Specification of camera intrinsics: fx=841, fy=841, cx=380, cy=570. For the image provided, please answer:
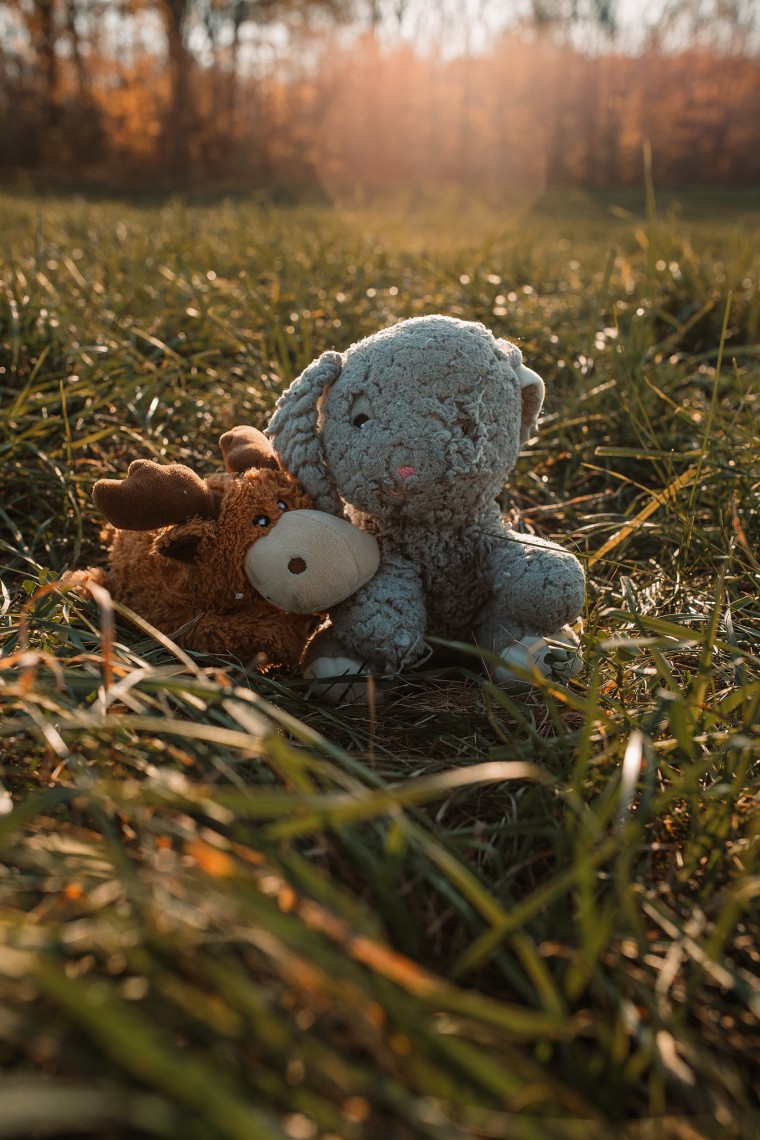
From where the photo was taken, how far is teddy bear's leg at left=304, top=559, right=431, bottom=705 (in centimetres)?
153

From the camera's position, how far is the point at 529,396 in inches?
67.1

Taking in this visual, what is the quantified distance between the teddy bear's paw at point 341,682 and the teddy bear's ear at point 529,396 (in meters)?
0.60

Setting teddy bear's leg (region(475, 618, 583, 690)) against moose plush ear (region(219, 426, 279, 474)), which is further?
moose plush ear (region(219, 426, 279, 474))

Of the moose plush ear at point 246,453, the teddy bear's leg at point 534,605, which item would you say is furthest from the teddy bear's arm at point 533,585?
the moose plush ear at point 246,453

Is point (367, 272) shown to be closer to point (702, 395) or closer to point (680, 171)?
point (702, 395)

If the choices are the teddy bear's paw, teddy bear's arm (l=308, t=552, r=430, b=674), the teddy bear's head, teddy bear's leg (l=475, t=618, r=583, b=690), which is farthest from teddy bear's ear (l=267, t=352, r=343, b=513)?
teddy bear's leg (l=475, t=618, r=583, b=690)

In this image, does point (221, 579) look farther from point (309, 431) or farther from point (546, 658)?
point (546, 658)

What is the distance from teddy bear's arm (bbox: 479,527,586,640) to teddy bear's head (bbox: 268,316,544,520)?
4.9 inches

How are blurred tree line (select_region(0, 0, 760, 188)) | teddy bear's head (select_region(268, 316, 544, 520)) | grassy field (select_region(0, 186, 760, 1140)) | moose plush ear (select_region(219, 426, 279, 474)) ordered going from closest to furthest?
grassy field (select_region(0, 186, 760, 1140)) < teddy bear's head (select_region(268, 316, 544, 520)) < moose plush ear (select_region(219, 426, 279, 474)) < blurred tree line (select_region(0, 0, 760, 188))

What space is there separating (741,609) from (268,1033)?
1.39 m

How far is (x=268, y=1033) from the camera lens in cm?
70

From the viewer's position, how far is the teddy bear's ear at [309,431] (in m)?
1.58

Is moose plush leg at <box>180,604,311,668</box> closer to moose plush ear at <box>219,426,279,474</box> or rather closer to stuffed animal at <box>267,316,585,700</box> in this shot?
stuffed animal at <box>267,316,585,700</box>

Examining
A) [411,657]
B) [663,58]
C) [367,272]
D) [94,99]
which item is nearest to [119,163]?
[94,99]
